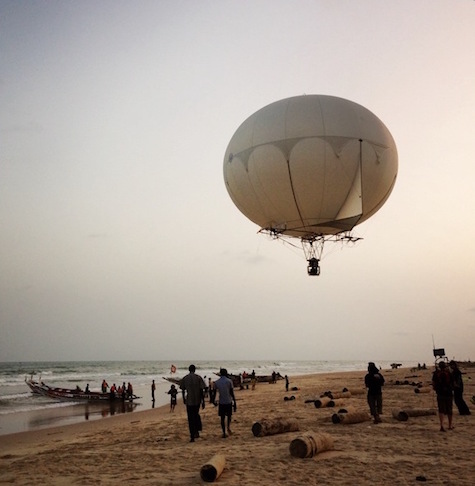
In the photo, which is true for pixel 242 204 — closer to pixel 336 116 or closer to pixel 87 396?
pixel 336 116

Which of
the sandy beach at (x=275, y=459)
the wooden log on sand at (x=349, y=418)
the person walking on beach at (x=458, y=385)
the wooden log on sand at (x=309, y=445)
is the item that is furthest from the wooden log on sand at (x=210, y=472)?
the person walking on beach at (x=458, y=385)

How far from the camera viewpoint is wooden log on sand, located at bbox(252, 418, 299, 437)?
10359mm

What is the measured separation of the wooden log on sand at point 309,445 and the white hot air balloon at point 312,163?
9.11m

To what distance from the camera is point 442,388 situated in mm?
10383

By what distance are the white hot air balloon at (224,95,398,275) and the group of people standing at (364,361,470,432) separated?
20.9ft

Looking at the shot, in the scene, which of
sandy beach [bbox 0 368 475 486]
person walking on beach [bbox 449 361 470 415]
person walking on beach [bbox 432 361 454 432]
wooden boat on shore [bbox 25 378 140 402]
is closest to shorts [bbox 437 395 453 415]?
person walking on beach [bbox 432 361 454 432]

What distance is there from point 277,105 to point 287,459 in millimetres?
12904

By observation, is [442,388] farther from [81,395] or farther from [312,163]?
[81,395]

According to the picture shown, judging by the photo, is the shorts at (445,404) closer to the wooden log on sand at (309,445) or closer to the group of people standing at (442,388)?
the group of people standing at (442,388)

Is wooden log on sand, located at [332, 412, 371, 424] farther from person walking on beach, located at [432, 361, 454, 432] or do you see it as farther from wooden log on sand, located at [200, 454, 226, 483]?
wooden log on sand, located at [200, 454, 226, 483]

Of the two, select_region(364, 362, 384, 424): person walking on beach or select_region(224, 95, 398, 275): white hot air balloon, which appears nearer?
select_region(364, 362, 384, 424): person walking on beach

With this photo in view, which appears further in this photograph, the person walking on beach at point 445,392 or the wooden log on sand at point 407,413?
the wooden log on sand at point 407,413

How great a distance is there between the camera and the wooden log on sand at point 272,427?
34.0 ft

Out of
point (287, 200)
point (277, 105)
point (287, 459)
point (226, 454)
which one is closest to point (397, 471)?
point (287, 459)
